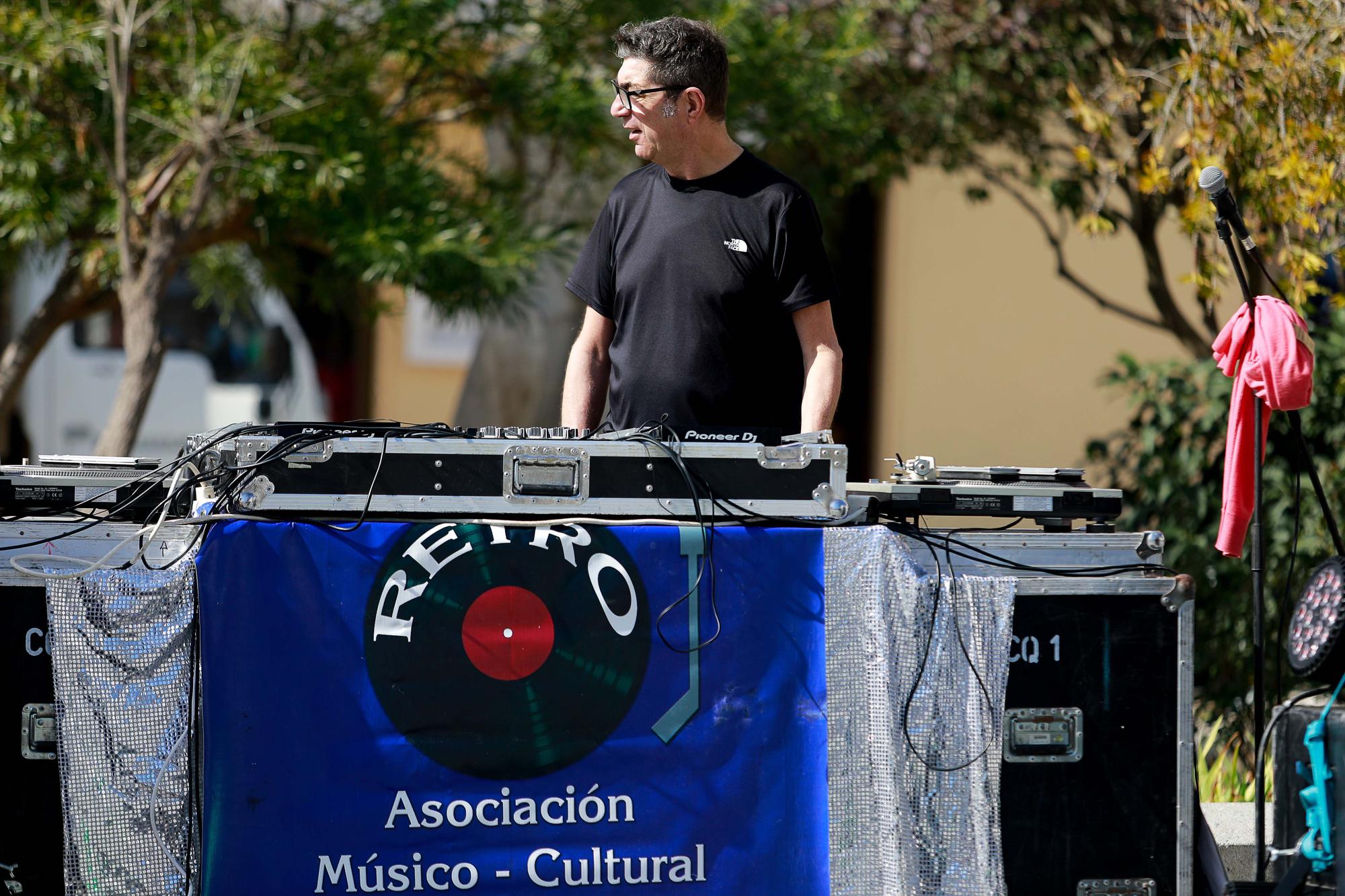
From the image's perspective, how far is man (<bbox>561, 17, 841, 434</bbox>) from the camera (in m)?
3.43

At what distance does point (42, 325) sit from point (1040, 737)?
15.0ft

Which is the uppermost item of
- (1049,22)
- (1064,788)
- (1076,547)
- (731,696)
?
(1049,22)

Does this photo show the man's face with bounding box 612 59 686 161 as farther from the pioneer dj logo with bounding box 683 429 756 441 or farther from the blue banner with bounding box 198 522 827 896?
the blue banner with bounding box 198 522 827 896

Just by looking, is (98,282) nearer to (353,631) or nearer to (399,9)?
(399,9)

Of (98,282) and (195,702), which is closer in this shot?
(195,702)

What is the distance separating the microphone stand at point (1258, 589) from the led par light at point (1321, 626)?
147 mm

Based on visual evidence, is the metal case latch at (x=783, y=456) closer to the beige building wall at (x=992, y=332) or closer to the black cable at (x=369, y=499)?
the black cable at (x=369, y=499)

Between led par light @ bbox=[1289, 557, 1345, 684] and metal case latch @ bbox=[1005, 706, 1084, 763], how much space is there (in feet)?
1.64

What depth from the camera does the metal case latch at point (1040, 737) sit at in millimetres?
2982

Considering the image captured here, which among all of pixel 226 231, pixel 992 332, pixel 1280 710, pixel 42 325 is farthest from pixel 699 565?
pixel 992 332

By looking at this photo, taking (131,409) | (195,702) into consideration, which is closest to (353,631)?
(195,702)

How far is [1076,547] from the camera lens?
312cm

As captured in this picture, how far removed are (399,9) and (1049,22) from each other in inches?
122

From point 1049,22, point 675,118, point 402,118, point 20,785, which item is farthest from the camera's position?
point 1049,22
